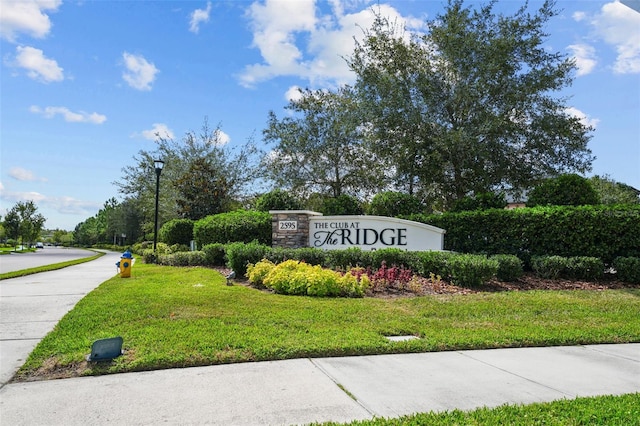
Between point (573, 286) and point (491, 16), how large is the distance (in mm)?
11934

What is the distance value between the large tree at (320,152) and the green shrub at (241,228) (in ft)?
23.9

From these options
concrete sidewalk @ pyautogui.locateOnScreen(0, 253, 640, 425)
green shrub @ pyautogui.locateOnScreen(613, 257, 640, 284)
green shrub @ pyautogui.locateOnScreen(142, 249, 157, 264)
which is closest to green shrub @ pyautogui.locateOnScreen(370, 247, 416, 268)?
green shrub @ pyautogui.locateOnScreen(613, 257, 640, 284)

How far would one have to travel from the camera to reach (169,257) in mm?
15383

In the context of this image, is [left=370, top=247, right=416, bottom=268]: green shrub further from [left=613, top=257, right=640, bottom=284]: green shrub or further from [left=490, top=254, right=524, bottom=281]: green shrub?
[left=613, top=257, right=640, bottom=284]: green shrub

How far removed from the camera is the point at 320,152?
71.8ft

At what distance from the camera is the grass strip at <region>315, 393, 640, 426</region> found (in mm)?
3082

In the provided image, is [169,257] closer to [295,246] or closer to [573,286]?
[295,246]

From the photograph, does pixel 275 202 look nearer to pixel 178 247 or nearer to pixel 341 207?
pixel 341 207

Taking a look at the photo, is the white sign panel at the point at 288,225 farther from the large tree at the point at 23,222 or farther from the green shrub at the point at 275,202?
the large tree at the point at 23,222

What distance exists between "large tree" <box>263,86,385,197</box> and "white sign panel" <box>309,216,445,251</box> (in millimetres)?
8188

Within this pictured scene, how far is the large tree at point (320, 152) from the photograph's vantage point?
21688 mm

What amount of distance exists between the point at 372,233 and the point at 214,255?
4941mm

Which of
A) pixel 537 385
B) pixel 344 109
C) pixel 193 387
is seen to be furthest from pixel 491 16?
pixel 193 387

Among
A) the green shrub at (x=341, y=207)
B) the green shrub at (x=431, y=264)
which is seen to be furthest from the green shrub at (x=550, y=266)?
the green shrub at (x=341, y=207)
